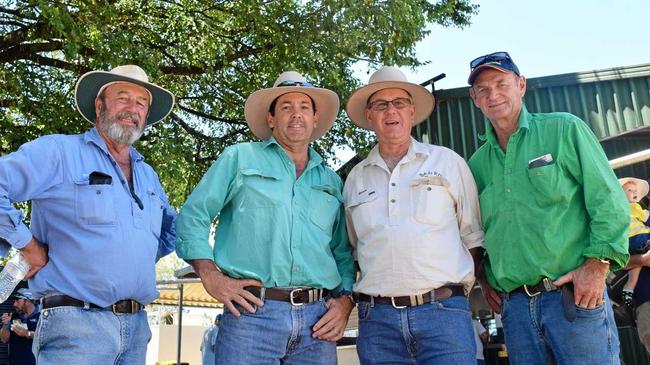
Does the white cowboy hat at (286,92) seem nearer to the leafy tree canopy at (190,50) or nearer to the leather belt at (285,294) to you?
the leather belt at (285,294)

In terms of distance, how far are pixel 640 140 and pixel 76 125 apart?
23.5 ft

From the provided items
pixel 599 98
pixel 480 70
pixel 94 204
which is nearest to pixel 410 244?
pixel 480 70

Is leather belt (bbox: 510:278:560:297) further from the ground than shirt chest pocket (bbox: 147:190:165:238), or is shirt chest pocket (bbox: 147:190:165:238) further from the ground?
shirt chest pocket (bbox: 147:190:165:238)

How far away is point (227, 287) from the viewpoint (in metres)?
3.24

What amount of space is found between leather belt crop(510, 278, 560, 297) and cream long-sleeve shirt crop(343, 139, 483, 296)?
13.0 inches

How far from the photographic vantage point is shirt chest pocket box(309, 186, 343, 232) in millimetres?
3525

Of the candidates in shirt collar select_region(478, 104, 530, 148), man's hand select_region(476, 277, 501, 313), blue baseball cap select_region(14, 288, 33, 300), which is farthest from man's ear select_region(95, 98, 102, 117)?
man's hand select_region(476, 277, 501, 313)

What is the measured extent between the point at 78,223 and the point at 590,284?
246 centimetres

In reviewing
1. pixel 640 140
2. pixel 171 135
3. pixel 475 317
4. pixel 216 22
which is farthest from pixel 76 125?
pixel 640 140

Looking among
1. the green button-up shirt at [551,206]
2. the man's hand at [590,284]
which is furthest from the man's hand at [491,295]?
the man's hand at [590,284]

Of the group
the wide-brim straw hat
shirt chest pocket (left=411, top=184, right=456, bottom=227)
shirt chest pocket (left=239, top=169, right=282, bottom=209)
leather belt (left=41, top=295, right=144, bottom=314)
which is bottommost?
leather belt (left=41, top=295, right=144, bottom=314)

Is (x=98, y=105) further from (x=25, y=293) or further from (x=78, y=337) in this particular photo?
(x=25, y=293)

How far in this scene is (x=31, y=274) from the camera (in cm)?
312

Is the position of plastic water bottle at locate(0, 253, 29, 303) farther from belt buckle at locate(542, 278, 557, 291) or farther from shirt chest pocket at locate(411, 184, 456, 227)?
belt buckle at locate(542, 278, 557, 291)
